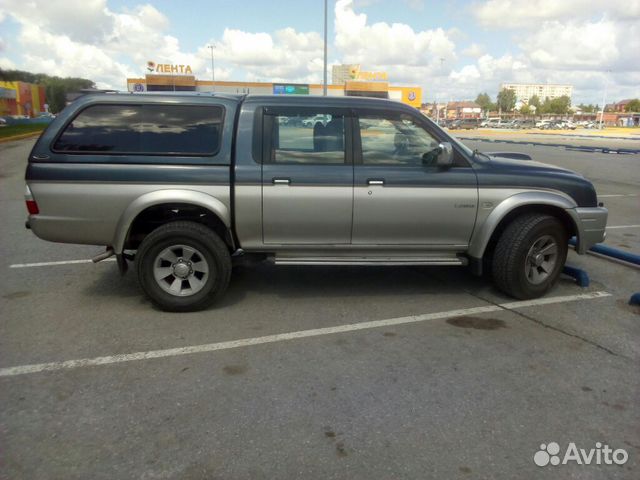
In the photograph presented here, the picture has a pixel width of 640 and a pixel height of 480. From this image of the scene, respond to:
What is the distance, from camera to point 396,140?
16.5 ft

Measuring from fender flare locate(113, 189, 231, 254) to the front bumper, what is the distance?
345 centimetres

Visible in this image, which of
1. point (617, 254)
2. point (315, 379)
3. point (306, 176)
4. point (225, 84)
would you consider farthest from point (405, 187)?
point (225, 84)

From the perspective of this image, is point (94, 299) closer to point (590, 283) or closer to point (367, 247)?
point (367, 247)

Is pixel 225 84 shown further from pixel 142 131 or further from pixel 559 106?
Result: pixel 559 106

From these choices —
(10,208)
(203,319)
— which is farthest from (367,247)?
(10,208)

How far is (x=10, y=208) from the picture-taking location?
10.2m

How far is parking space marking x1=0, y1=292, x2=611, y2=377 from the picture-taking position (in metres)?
3.78

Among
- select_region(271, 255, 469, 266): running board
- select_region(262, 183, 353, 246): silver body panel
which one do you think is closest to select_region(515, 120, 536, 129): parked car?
select_region(271, 255, 469, 266): running board

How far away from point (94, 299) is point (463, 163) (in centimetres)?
384

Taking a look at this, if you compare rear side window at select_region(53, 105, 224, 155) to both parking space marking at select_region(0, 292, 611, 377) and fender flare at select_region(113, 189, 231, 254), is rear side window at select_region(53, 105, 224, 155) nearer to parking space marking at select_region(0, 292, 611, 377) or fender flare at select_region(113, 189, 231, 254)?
fender flare at select_region(113, 189, 231, 254)

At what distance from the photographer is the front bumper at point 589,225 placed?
5.16 metres

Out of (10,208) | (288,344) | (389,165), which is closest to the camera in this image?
(288,344)

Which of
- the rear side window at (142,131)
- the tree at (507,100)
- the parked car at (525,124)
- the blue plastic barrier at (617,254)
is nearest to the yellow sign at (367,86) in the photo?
the parked car at (525,124)

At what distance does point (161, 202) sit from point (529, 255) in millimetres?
3523
